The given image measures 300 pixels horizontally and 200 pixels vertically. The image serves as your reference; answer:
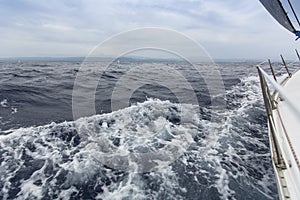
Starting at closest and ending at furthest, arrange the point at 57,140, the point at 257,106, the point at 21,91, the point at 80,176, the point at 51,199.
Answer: the point at 51,199 < the point at 80,176 < the point at 57,140 < the point at 257,106 < the point at 21,91

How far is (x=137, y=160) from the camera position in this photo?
3.85m

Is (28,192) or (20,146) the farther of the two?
(20,146)

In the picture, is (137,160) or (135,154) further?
(135,154)

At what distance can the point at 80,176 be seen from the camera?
3.32 meters

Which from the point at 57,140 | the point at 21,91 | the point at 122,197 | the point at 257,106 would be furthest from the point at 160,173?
the point at 21,91

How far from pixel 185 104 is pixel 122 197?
5174 mm

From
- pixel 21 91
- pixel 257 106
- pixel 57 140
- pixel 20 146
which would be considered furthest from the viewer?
pixel 21 91

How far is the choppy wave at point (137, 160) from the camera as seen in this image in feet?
10.1

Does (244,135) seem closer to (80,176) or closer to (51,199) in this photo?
(80,176)

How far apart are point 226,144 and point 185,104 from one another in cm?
313

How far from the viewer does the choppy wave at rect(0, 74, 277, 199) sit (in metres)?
3.09

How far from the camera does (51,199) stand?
2.84 meters

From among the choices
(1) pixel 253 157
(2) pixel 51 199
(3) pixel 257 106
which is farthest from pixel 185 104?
(2) pixel 51 199

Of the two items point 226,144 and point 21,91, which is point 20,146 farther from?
point 21,91
